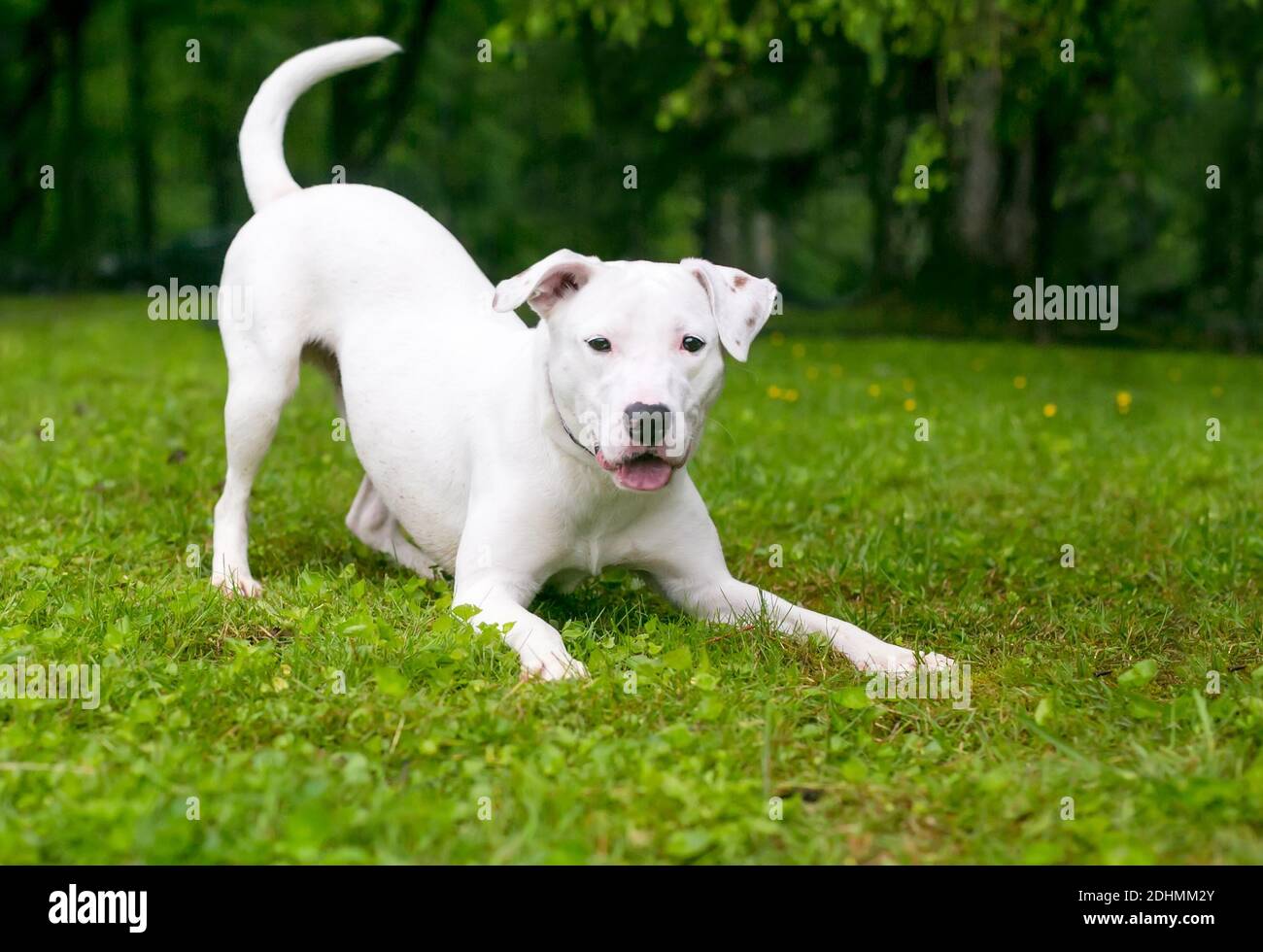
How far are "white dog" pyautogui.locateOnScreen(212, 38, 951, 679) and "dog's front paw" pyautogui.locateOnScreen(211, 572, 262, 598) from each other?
14 millimetres

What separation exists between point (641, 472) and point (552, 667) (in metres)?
0.54

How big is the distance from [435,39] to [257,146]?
65.1 feet

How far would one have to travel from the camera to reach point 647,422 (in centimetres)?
322

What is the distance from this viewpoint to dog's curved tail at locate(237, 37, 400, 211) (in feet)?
16.2

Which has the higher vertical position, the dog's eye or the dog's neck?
the dog's eye

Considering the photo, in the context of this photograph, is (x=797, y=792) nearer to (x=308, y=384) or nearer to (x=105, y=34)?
(x=308, y=384)

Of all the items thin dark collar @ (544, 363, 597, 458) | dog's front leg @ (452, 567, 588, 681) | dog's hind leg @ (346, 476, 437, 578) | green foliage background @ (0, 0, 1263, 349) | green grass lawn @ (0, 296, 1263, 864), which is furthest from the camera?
green foliage background @ (0, 0, 1263, 349)

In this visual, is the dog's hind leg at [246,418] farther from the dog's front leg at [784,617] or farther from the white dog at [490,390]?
the dog's front leg at [784,617]

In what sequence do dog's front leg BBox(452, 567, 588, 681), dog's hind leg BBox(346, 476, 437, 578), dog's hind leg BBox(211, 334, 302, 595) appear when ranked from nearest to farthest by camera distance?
dog's front leg BBox(452, 567, 588, 681) → dog's hind leg BBox(211, 334, 302, 595) → dog's hind leg BBox(346, 476, 437, 578)

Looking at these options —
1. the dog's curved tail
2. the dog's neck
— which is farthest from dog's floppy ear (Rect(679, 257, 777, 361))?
the dog's curved tail

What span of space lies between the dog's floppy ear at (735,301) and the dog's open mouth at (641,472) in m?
0.35

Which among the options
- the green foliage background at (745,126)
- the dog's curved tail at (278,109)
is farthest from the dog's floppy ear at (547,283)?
the green foliage background at (745,126)

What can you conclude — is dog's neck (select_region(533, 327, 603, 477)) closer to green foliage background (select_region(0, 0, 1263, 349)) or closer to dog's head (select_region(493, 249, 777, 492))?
dog's head (select_region(493, 249, 777, 492))

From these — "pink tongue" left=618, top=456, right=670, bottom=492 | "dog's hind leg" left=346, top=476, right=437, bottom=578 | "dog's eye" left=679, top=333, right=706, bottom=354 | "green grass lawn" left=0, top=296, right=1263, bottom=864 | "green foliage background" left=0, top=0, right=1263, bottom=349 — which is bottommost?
"green grass lawn" left=0, top=296, right=1263, bottom=864
